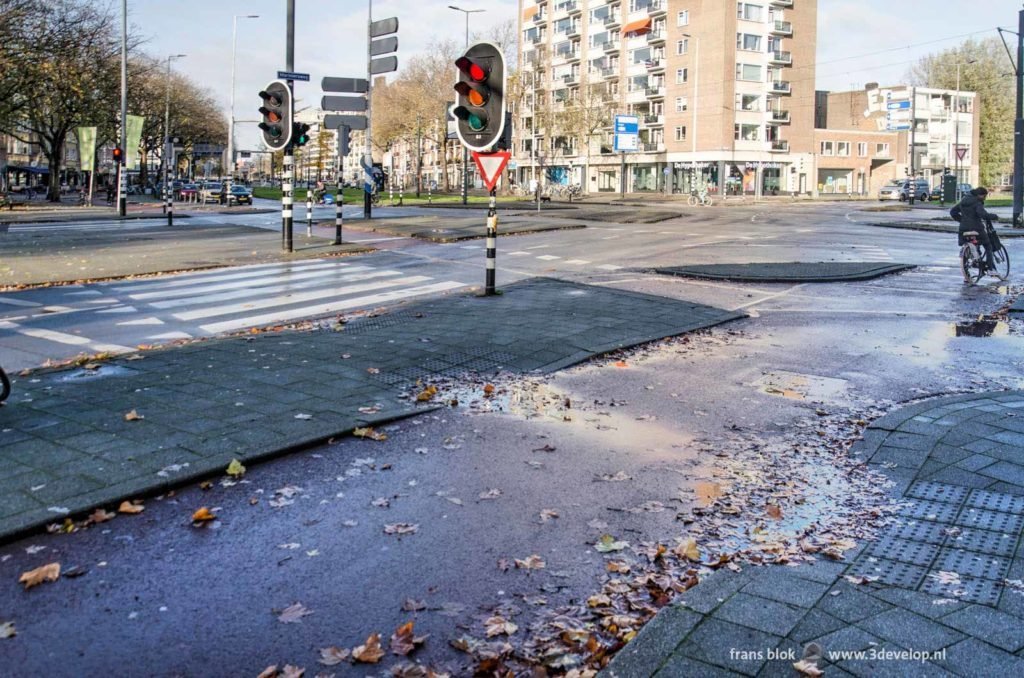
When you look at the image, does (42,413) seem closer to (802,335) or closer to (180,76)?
(802,335)

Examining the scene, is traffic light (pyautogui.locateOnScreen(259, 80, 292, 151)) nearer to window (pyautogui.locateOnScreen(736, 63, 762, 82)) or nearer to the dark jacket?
the dark jacket

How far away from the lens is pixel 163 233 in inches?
1113

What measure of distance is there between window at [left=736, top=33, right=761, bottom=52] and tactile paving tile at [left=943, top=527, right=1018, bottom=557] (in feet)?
293

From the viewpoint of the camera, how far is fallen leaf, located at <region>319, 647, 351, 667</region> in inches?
128

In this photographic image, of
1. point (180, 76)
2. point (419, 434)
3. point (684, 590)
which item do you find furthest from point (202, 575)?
point (180, 76)

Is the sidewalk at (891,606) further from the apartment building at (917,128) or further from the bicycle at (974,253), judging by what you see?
the apartment building at (917,128)

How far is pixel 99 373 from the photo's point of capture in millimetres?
7930

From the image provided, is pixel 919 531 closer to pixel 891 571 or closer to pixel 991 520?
pixel 991 520

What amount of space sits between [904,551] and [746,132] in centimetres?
8892

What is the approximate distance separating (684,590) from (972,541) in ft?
4.87

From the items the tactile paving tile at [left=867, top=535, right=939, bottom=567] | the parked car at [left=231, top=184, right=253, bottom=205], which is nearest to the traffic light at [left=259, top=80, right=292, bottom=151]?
the tactile paving tile at [left=867, top=535, right=939, bottom=567]

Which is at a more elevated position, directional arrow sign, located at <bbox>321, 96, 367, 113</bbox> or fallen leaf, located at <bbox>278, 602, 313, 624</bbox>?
directional arrow sign, located at <bbox>321, 96, 367, 113</bbox>

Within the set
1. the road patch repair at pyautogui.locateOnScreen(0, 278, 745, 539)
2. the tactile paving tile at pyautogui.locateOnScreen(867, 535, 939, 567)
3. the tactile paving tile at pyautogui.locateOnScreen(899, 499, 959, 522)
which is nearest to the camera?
the tactile paving tile at pyautogui.locateOnScreen(867, 535, 939, 567)

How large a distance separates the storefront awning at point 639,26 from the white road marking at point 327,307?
8596 centimetres
